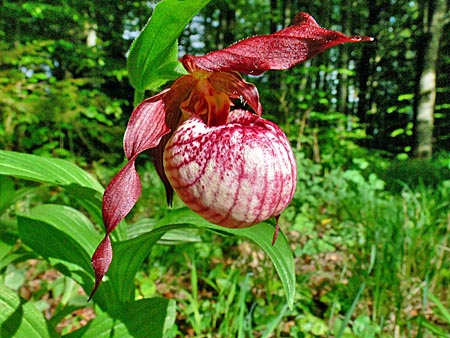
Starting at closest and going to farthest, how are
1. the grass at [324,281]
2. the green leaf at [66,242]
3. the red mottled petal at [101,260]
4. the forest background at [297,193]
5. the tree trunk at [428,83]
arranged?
the red mottled petal at [101,260]
the green leaf at [66,242]
the grass at [324,281]
the forest background at [297,193]
the tree trunk at [428,83]

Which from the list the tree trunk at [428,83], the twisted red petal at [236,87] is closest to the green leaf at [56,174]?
the twisted red petal at [236,87]

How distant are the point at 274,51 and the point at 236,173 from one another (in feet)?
0.65

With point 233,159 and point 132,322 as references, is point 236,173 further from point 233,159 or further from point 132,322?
point 132,322

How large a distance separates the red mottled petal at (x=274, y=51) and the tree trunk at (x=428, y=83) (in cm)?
681

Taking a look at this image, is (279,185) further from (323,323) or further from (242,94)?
(323,323)

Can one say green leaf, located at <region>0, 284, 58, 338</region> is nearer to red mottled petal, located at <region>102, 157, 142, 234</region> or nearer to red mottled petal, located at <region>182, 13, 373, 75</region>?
red mottled petal, located at <region>102, 157, 142, 234</region>

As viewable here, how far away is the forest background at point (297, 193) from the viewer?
141 centimetres

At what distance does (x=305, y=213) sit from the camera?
2574 mm

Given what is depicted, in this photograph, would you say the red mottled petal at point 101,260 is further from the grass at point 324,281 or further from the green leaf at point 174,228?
the grass at point 324,281

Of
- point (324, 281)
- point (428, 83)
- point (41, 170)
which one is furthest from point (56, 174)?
point (428, 83)

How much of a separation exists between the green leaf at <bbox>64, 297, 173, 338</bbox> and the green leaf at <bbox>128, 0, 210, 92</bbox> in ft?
1.40

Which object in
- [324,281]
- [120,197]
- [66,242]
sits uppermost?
[120,197]

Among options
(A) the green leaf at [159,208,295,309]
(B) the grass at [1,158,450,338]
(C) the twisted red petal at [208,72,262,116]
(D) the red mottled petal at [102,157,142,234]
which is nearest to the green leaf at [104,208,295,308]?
(A) the green leaf at [159,208,295,309]

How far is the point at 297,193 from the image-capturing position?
2846mm
